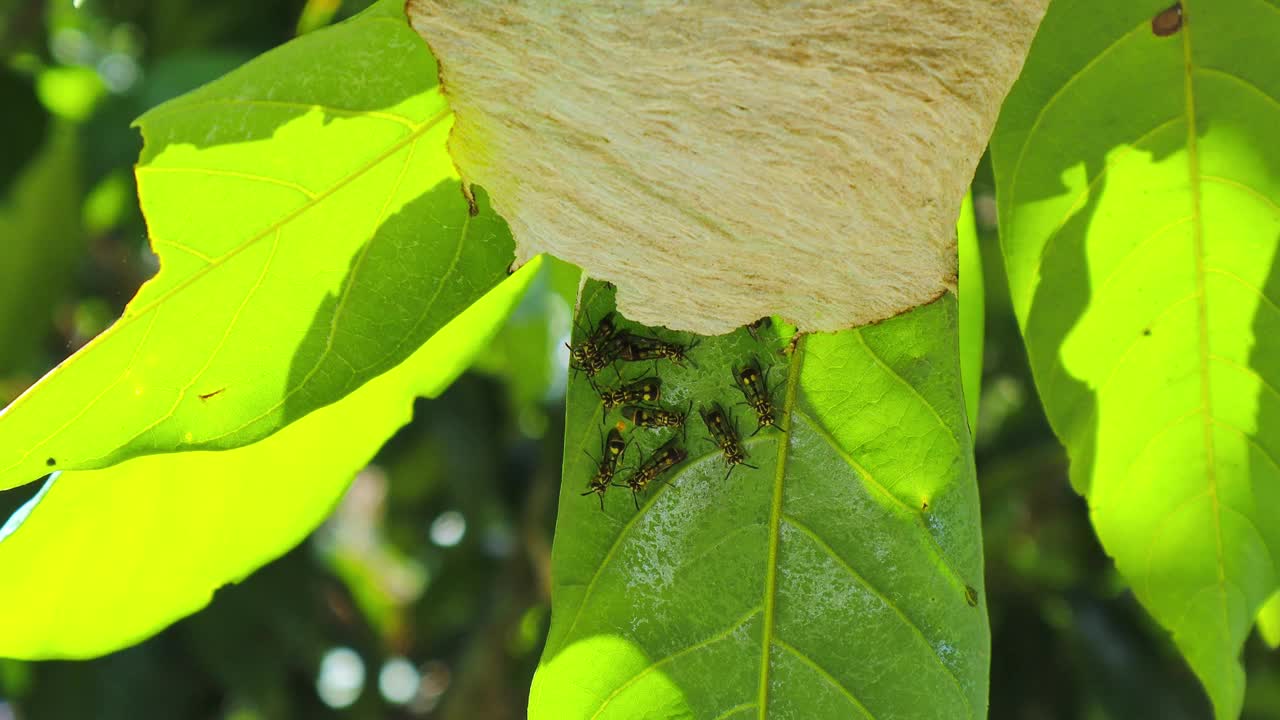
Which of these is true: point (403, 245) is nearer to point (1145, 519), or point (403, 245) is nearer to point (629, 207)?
point (629, 207)

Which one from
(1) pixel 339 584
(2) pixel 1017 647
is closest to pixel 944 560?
(2) pixel 1017 647

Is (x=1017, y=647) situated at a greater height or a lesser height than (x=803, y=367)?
lesser

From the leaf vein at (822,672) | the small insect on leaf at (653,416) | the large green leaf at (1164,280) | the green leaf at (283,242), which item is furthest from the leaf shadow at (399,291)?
the large green leaf at (1164,280)

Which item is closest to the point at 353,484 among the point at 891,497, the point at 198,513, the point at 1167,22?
the point at 198,513

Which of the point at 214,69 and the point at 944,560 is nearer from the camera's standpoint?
the point at 944,560

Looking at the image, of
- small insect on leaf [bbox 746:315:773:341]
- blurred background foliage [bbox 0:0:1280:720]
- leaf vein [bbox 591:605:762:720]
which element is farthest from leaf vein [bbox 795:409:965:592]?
blurred background foliage [bbox 0:0:1280:720]

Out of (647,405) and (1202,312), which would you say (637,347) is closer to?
(647,405)

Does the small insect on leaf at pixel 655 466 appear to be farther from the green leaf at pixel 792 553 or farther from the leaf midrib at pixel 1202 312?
the leaf midrib at pixel 1202 312

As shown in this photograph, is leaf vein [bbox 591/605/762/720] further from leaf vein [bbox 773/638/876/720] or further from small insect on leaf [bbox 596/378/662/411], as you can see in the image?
small insect on leaf [bbox 596/378/662/411]
